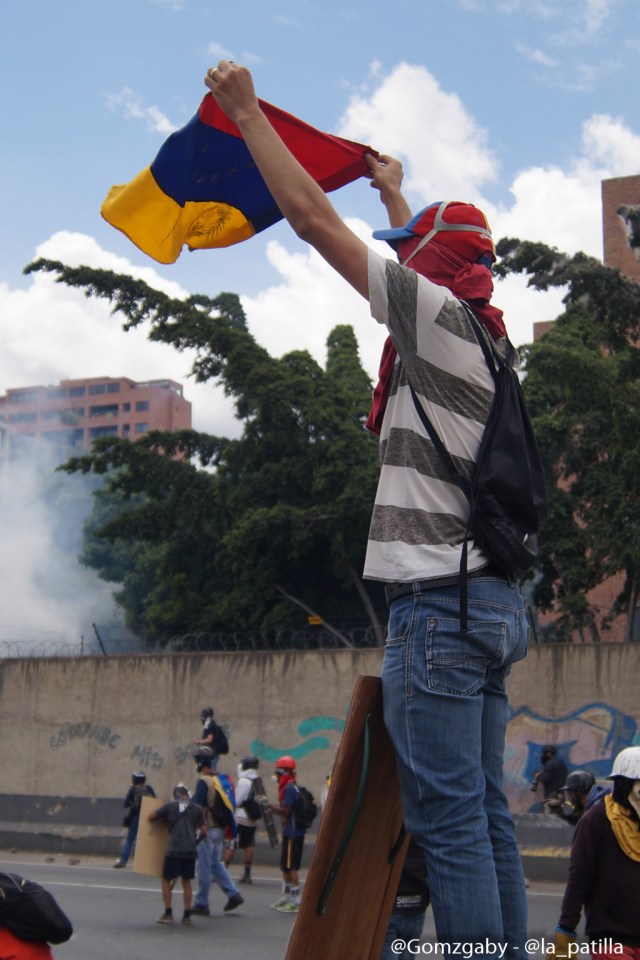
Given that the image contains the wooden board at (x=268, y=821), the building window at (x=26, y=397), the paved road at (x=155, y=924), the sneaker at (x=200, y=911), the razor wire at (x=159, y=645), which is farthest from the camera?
the building window at (x=26, y=397)

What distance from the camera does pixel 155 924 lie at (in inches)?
467

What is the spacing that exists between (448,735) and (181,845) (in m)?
10.7

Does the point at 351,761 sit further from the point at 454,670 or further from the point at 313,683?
the point at 313,683

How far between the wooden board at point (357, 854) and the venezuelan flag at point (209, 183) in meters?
1.83

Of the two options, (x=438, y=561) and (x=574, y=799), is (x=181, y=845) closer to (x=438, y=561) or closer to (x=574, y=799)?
(x=574, y=799)

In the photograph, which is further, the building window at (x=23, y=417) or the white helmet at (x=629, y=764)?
the building window at (x=23, y=417)

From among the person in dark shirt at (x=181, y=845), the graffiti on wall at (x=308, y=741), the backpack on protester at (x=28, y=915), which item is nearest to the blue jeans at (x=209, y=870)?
the person in dark shirt at (x=181, y=845)

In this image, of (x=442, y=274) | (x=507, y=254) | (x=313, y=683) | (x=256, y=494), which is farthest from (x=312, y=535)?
(x=442, y=274)

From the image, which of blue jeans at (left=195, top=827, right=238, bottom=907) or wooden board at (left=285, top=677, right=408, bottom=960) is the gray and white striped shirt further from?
blue jeans at (left=195, top=827, right=238, bottom=907)

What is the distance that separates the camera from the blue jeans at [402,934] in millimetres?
3111

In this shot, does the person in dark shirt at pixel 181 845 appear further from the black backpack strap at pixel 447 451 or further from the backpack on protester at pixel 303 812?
the black backpack strap at pixel 447 451

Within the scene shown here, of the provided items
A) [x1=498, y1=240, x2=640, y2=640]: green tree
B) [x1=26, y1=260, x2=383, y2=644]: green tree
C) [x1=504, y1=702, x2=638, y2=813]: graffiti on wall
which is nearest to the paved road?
[x1=504, y1=702, x2=638, y2=813]: graffiti on wall

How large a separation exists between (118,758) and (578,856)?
19.1 m

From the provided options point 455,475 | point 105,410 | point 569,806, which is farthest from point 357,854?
point 105,410
